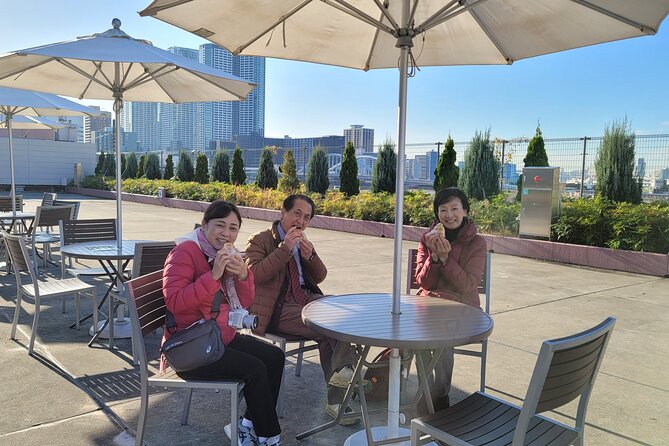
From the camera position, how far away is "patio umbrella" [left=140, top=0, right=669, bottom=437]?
271 centimetres

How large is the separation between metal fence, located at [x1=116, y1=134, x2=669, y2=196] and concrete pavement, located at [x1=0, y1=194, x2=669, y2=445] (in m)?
3.52

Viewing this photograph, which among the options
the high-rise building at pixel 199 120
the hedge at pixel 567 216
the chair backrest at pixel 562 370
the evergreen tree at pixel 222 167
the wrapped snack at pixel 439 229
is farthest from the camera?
the high-rise building at pixel 199 120

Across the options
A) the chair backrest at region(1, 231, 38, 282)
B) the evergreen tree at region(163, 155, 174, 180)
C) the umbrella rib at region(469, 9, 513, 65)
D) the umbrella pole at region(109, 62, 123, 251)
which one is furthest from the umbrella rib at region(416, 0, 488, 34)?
the evergreen tree at region(163, 155, 174, 180)

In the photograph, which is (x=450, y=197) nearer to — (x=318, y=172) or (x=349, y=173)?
(x=349, y=173)

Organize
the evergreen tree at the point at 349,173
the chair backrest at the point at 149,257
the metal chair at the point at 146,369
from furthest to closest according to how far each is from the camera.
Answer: the evergreen tree at the point at 349,173 < the chair backrest at the point at 149,257 < the metal chair at the point at 146,369

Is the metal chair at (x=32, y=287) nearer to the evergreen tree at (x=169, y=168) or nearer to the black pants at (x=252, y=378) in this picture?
the black pants at (x=252, y=378)

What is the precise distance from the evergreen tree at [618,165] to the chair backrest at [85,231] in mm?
9209

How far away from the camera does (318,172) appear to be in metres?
17.7

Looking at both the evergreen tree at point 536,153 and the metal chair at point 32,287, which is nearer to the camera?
the metal chair at point 32,287

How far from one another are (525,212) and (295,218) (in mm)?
7396

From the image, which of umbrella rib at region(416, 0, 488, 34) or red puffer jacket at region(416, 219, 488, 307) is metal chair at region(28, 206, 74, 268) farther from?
umbrella rib at region(416, 0, 488, 34)

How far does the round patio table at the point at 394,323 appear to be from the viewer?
2.27m

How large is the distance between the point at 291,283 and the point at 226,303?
723 millimetres

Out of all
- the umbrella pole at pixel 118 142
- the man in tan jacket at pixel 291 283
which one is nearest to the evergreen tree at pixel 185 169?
the umbrella pole at pixel 118 142
